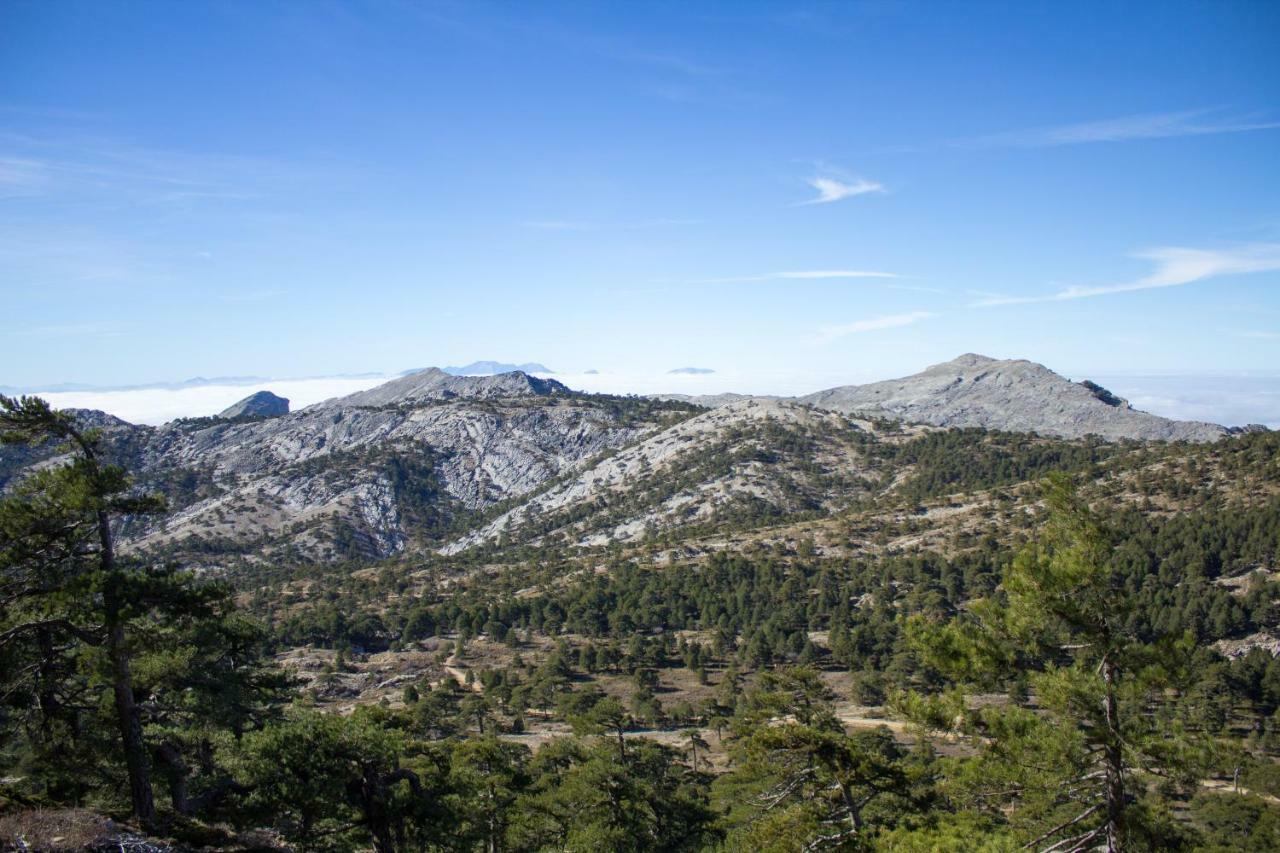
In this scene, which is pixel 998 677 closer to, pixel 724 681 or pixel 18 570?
pixel 18 570

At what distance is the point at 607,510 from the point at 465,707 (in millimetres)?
96337

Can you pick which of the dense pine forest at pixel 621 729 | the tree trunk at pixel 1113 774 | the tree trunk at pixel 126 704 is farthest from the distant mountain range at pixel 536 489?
the tree trunk at pixel 126 704

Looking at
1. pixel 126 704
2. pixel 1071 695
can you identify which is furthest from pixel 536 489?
pixel 1071 695

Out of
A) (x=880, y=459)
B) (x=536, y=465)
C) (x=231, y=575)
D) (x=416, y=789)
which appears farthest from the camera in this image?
(x=536, y=465)

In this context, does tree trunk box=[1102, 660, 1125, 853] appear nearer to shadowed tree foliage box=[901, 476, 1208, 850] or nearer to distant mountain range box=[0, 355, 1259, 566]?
shadowed tree foliage box=[901, 476, 1208, 850]

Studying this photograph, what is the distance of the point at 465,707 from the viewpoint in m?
53.7

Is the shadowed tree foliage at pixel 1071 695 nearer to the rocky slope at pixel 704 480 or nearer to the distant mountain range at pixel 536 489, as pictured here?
the distant mountain range at pixel 536 489

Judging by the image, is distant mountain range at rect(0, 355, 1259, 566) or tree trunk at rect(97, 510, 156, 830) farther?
distant mountain range at rect(0, 355, 1259, 566)

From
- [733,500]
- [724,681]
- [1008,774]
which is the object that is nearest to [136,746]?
[1008,774]

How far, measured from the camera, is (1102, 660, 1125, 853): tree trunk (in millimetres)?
11047

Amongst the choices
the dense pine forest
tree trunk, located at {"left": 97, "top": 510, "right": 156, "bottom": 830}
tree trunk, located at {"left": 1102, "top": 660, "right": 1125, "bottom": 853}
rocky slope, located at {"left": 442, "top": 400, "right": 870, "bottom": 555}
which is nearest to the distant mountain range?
rocky slope, located at {"left": 442, "top": 400, "right": 870, "bottom": 555}

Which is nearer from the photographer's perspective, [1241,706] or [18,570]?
[18,570]

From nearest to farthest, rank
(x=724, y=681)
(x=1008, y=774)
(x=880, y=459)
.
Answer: (x=1008, y=774) → (x=724, y=681) → (x=880, y=459)

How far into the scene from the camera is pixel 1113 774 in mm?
11070
